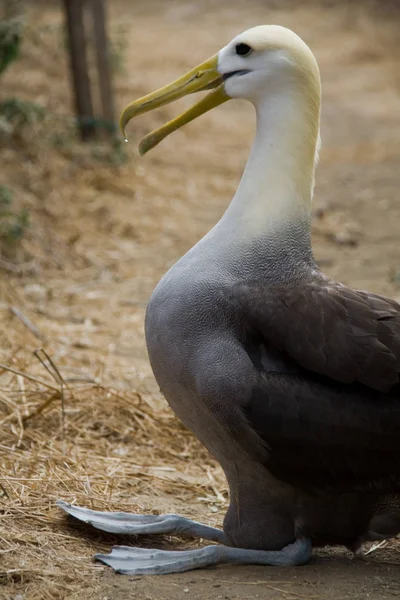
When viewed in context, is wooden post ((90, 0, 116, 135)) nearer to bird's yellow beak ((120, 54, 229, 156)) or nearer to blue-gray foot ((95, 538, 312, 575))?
bird's yellow beak ((120, 54, 229, 156))

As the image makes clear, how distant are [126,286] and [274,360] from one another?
4.26 metres

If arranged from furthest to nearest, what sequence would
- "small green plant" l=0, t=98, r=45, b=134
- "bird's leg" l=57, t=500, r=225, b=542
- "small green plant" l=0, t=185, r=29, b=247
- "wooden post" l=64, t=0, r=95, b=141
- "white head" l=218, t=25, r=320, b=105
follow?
"wooden post" l=64, t=0, r=95, b=141
"small green plant" l=0, t=98, r=45, b=134
"small green plant" l=0, t=185, r=29, b=247
"bird's leg" l=57, t=500, r=225, b=542
"white head" l=218, t=25, r=320, b=105

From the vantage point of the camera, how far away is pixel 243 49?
3.78 metres

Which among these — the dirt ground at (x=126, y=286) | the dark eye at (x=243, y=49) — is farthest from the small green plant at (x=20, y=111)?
the dark eye at (x=243, y=49)

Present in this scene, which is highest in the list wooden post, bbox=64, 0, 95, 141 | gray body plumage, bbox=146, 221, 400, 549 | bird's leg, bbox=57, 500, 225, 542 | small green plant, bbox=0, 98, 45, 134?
wooden post, bbox=64, 0, 95, 141

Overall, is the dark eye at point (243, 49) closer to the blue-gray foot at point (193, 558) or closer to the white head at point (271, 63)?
the white head at point (271, 63)

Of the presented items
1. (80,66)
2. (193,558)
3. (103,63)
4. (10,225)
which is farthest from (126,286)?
(193,558)

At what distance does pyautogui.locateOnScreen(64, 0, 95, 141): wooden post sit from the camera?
10047 millimetres

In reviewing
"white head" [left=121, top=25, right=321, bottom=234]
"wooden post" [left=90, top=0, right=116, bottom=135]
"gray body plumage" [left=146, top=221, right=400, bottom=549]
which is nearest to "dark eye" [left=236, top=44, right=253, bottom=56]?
"white head" [left=121, top=25, right=321, bottom=234]

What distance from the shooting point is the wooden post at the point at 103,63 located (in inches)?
413

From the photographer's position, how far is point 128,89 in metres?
13.4

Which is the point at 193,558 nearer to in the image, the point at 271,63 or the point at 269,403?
the point at 269,403

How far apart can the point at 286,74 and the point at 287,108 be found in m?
0.12

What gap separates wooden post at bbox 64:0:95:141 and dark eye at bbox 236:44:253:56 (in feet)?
21.3
